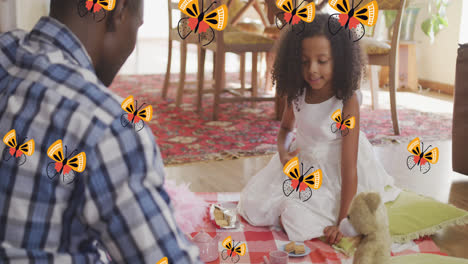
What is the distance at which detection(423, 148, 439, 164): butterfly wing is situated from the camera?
2312 mm

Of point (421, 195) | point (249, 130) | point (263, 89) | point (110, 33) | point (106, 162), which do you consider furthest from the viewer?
point (263, 89)

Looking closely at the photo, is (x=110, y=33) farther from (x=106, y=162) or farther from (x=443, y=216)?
(x=443, y=216)

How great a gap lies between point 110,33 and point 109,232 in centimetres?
24

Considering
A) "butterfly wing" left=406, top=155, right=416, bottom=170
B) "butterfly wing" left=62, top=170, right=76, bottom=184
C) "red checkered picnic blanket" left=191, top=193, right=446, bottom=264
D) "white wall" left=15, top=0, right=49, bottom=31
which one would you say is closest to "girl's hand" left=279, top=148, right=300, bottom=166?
"red checkered picnic blanket" left=191, top=193, right=446, bottom=264

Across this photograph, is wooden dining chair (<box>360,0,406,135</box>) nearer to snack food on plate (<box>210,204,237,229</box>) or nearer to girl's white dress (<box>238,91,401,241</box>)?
girl's white dress (<box>238,91,401,241</box>)

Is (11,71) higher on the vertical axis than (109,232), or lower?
higher

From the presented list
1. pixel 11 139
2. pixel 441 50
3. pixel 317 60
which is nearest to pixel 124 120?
pixel 11 139

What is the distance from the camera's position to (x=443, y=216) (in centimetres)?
169

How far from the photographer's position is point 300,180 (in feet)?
5.48

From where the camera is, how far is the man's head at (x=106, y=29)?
0.61m

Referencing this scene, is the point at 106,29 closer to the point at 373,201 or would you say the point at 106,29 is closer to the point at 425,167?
the point at 373,201

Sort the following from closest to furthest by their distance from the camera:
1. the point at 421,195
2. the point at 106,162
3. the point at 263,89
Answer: the point at 106,162 < the point at 421,195 < the point at 263,89

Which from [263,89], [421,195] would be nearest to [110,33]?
[421,195]

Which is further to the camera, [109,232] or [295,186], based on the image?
[295,186]
